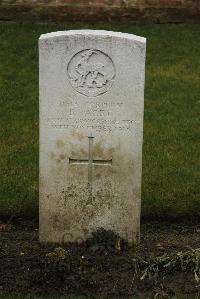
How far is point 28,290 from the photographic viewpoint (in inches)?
194

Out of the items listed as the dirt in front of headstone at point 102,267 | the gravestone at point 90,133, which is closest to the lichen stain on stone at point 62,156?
the gravestone at point 90,133

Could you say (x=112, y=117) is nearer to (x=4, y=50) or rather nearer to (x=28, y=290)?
(x=28, y=290)

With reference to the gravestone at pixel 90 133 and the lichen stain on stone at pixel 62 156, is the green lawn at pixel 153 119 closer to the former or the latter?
the gravestone at pixel 90 133

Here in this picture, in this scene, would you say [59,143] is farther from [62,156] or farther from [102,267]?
[102,267]

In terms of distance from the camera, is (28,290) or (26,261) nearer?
(28,290)

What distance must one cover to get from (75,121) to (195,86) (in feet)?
15.0

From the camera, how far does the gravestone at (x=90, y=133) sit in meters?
5.21

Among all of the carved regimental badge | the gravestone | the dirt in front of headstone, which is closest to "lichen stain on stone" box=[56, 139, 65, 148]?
the gravestone

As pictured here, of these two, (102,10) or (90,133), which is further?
(102,10)

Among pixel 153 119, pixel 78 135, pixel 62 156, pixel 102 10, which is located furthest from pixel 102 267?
pixel 102 10

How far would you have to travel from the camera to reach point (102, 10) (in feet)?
41.9

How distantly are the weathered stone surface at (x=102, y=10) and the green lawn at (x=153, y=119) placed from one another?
0.28m

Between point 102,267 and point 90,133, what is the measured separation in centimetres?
94

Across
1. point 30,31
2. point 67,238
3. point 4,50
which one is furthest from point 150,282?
point 30,31
